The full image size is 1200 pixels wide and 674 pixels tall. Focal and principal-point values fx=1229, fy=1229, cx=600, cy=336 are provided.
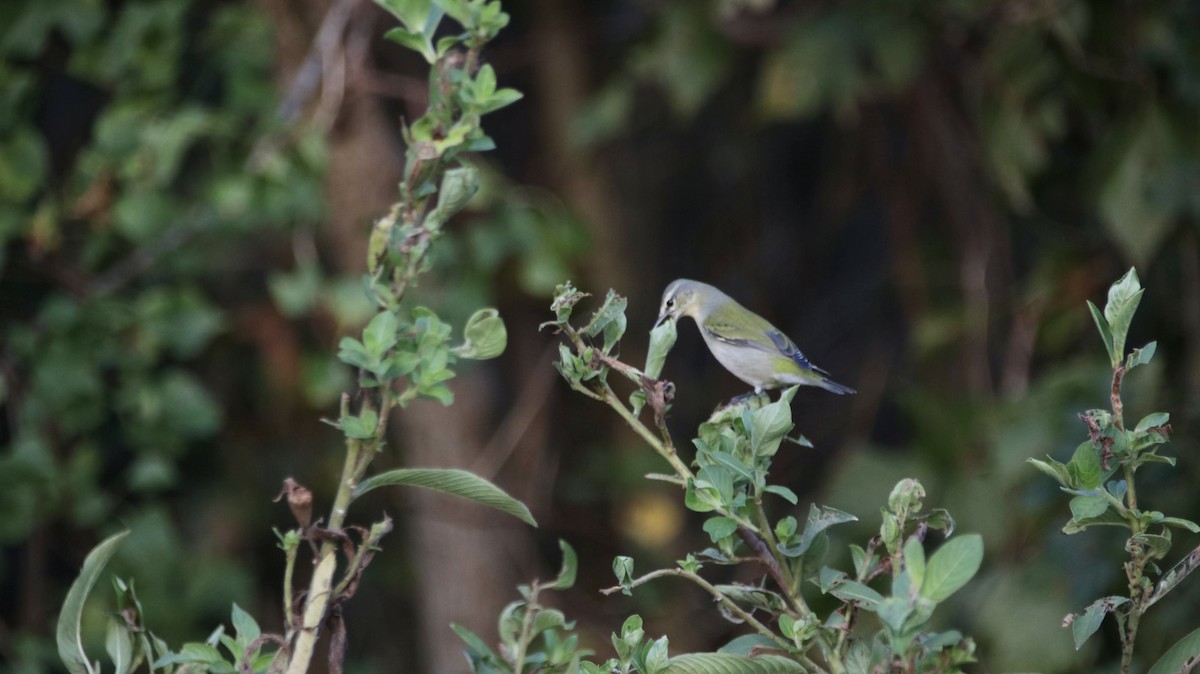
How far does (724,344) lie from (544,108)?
7.04 ft

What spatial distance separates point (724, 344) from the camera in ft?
7.01

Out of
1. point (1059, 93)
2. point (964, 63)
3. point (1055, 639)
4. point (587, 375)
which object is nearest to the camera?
point (587, 375)

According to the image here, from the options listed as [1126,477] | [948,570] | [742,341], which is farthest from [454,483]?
[742,341]

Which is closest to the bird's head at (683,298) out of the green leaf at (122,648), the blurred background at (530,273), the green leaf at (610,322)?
the blurred background at (530,273)

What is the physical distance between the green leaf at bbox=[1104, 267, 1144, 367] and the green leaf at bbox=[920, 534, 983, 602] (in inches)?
9.0

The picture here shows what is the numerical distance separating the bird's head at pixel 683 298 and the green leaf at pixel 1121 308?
3.97ft

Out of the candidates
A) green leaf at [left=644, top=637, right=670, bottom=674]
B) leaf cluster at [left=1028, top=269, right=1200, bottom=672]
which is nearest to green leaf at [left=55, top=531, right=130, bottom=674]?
green leaf at [left=644, top=637, right=670, bottom=674]

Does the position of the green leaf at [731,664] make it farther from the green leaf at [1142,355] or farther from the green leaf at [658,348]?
the green leaf at [1142,355]

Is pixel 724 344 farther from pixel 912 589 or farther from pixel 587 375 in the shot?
pixel 912 589

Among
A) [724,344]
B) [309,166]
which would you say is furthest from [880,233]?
[724,344]

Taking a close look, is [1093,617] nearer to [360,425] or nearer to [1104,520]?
[1104,520]

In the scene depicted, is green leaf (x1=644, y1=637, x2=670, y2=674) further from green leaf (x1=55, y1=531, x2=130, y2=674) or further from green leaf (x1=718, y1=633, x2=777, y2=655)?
green leaf (x1=55, y1=531, x2=130, y2=674)

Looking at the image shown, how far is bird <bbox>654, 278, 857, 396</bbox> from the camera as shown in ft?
6.86

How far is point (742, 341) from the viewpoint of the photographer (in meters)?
2.17
